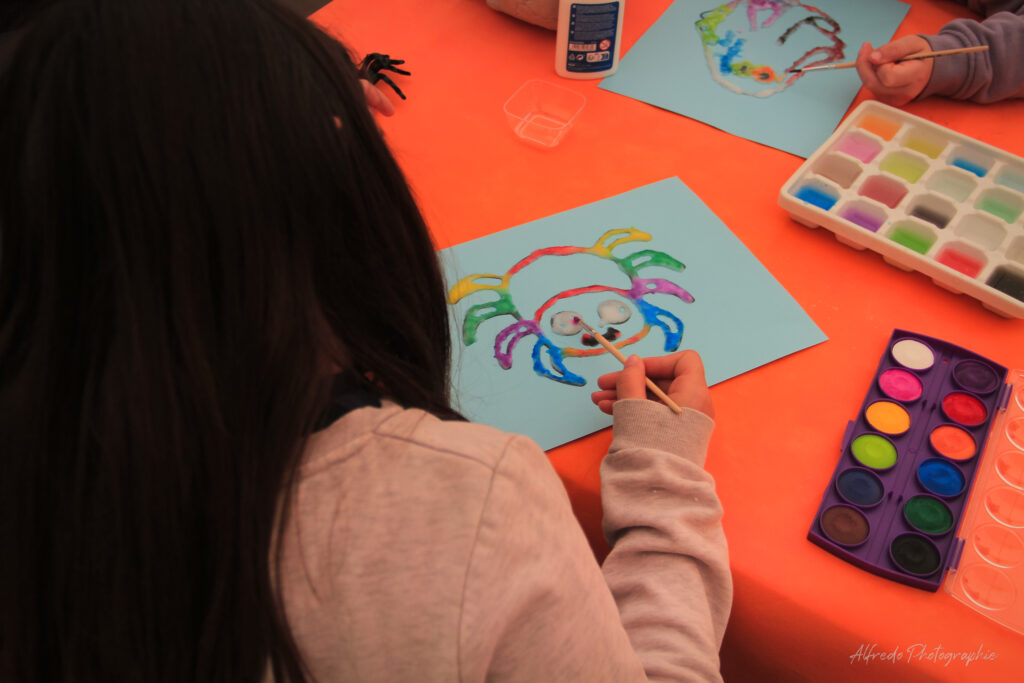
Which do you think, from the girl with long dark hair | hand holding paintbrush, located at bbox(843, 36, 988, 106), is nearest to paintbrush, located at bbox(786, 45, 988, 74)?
hand holding paintbrush, located at bbox(843, 36, 988, 106)

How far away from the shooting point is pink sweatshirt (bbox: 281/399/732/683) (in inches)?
15.9

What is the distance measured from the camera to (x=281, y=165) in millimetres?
398

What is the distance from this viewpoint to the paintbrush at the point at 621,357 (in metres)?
0.67

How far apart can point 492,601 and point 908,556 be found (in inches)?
16.0

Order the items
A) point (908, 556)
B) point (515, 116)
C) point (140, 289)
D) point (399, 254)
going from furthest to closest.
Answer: point (515, 116) → point (908, 556) → point (399, 254) → point (140, 289)

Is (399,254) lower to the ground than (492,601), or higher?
higher

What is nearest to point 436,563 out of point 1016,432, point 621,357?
point 621,357

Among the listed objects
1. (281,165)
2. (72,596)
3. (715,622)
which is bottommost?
(715,622)

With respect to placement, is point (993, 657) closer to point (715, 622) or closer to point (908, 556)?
point (908, 556)

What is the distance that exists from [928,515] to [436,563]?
0.47m

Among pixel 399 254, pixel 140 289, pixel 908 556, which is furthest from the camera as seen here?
pixel 908 556

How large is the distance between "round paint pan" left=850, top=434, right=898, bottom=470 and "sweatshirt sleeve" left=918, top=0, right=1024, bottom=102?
596mm

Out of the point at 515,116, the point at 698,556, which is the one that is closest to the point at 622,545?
the point at 698,556

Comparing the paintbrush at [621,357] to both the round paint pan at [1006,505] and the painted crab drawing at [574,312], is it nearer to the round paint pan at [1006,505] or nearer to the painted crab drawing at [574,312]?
the painted crab drawing at [574,312]
